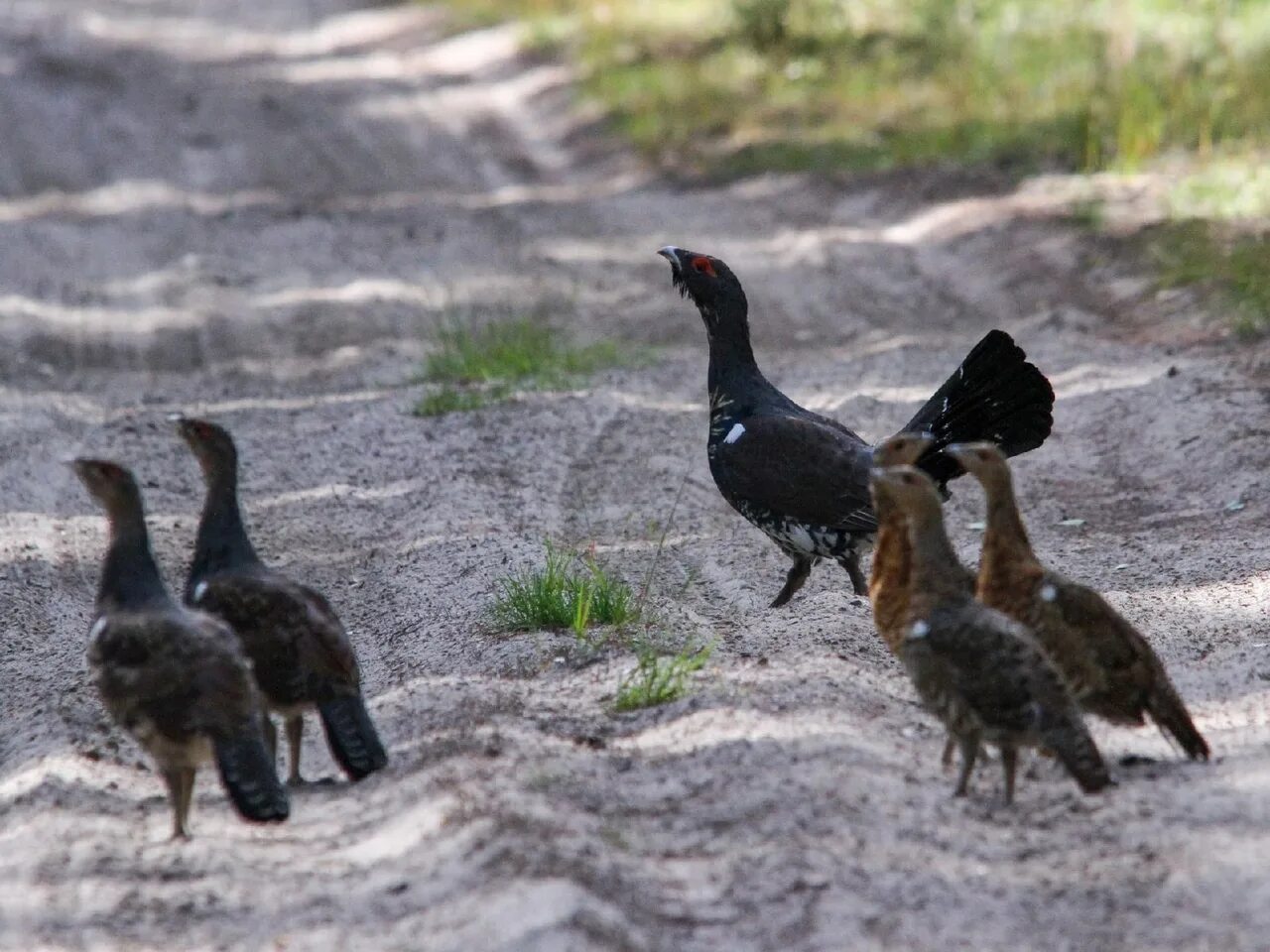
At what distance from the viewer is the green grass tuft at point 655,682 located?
6109 mm

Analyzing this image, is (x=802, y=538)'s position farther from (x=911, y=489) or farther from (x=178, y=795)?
(x=178, y=795)

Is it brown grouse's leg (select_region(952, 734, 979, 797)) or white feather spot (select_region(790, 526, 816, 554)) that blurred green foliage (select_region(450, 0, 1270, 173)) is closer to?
white feather spot (select_region(790, 526, 816, 554))

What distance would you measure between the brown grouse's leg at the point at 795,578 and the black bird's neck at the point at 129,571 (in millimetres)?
3062

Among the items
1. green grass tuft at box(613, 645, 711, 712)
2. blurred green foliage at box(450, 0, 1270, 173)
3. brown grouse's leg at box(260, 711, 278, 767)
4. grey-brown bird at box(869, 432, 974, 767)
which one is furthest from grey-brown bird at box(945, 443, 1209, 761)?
blurred green foliage at box(450, 0, 1270, 173)

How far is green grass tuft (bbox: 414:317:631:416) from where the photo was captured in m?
11.1

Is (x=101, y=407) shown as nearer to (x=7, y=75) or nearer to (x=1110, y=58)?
(x=1110, y=58)

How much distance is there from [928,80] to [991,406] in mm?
13418

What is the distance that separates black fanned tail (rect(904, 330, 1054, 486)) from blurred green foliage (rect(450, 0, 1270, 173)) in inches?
353

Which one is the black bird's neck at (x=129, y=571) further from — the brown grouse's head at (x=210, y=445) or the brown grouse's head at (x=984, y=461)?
the brown grouse's head at (x=984, y=461)

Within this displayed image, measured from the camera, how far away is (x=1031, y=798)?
5352 mm

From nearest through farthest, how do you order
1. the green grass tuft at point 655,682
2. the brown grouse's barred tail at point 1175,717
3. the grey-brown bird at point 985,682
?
the grey-brown bird at point 985,682, the brown grouse's barred tail at point 1175,717, the green grass tuft at point 655,682

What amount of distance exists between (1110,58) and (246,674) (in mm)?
14062

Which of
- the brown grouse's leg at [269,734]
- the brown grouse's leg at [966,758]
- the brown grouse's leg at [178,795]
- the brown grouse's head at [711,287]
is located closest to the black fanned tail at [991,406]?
the brown grouse's head at [711,287]

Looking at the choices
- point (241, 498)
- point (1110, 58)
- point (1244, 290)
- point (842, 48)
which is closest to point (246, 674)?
point (241, 498)
